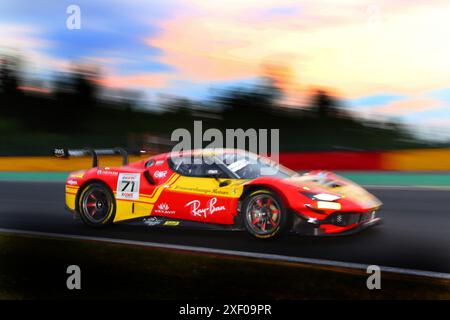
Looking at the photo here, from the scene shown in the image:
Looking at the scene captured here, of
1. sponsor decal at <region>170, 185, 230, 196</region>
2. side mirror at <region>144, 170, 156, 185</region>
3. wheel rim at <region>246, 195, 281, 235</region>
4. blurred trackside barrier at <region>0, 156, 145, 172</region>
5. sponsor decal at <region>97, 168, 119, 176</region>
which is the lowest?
wheel rim at <region>246, 195, 281, 235</region>

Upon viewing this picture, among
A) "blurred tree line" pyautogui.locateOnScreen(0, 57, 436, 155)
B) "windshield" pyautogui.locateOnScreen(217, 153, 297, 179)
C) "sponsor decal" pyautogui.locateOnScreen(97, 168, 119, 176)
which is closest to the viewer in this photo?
"windshield" pyautogui.locateOnScreen(217, 153, 297, 179)

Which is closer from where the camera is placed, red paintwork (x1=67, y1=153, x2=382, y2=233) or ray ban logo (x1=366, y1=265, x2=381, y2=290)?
ray ban logo (x1=366, y1=265, x2=381, y2=290)

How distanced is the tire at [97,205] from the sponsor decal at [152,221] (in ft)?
1.77

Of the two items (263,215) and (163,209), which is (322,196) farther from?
(163,209)

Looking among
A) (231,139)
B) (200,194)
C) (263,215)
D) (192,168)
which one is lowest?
(263,215)

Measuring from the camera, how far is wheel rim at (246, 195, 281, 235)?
6.80 m

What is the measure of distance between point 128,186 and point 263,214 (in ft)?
6.43

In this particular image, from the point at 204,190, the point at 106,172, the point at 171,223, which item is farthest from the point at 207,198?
the point at 106,172

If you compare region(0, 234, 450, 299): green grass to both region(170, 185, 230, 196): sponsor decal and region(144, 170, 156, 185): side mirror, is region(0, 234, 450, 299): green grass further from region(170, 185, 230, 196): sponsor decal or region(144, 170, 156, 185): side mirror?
region(144, 170, 156, 185): side mirror

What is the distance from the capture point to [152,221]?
757 centimetres

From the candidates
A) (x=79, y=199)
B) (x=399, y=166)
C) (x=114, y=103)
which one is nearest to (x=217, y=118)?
(x=114, y=103)

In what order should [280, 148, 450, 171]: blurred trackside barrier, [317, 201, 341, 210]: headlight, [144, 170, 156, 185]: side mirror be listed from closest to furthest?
[317, 201, 341, 210]: headlight
[144, 170, 156, 185]: side mirror
[280, 148, 450, 171]: blurred trackside barrier

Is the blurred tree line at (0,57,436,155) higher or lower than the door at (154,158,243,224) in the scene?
higher

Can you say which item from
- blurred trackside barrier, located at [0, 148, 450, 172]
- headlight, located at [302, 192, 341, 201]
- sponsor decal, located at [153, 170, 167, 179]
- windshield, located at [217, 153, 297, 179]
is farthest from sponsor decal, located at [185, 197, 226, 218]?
blurred trackside barrier, located at [0, 148, 450, 172]
